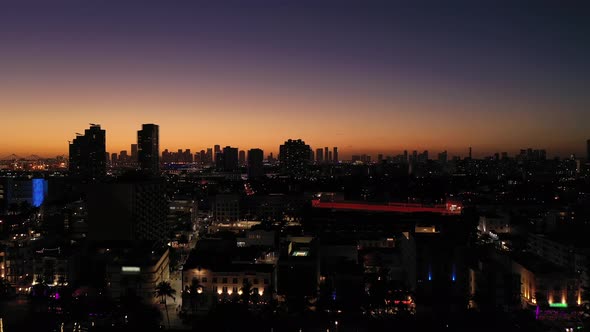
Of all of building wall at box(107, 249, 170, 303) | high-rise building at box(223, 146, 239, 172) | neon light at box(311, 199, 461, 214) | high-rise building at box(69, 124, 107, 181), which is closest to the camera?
building wall at box(107, 249, 170, 303)

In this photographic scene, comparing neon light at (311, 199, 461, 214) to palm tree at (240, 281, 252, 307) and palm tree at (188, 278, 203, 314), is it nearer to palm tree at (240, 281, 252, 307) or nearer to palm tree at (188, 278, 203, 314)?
palm tree at (240, 281, 252, 307)

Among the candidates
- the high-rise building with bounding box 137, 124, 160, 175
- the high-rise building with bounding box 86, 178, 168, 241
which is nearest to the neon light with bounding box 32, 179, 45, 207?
the high-rise building with bounding box 86, 178, 168, 241

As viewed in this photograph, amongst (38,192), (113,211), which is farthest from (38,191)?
(113,211)

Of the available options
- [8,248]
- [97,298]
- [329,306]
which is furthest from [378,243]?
[8,248]

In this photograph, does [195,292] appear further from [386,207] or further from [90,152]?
[90,152]

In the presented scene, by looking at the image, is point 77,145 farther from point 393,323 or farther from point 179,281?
point 393,323
